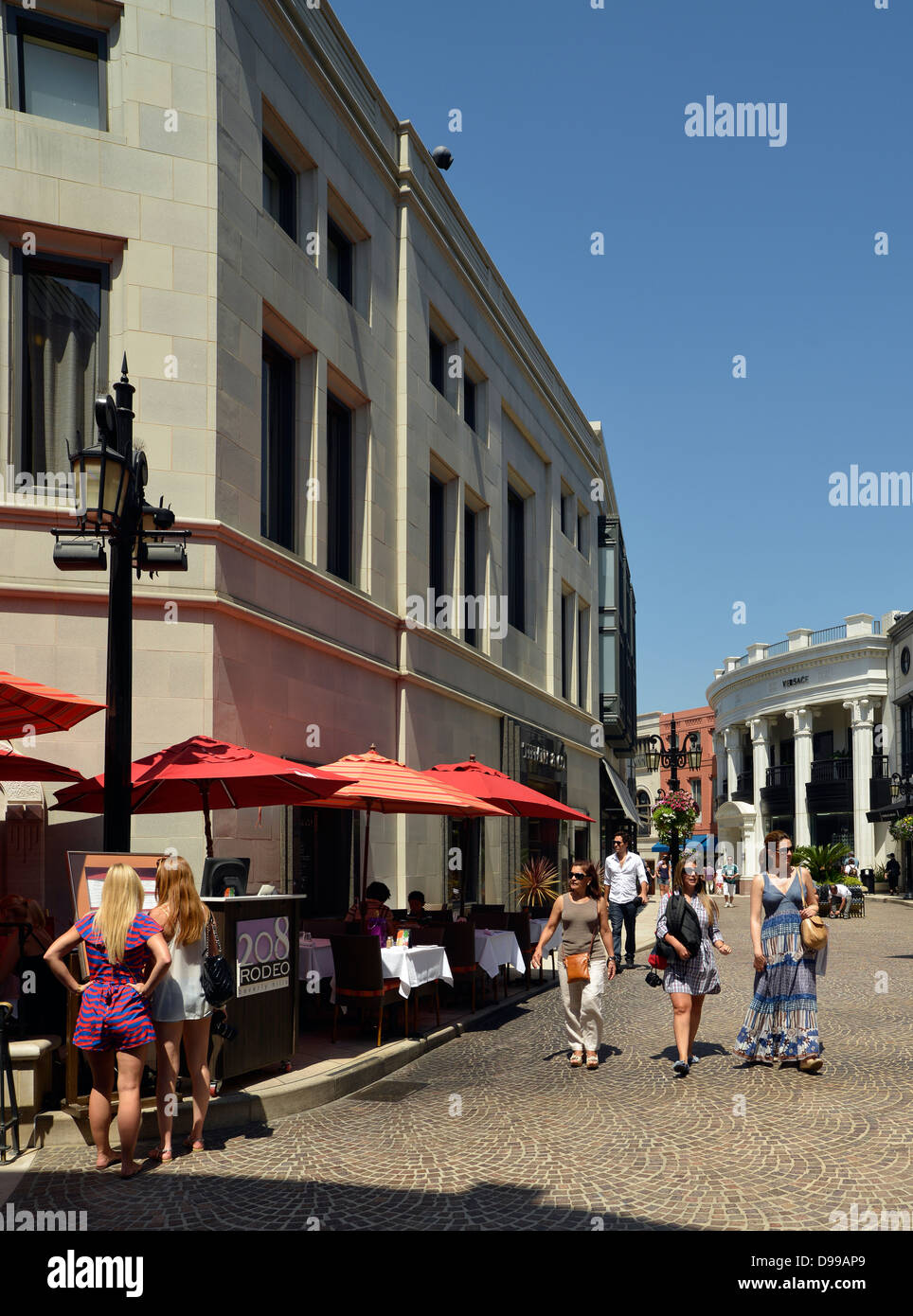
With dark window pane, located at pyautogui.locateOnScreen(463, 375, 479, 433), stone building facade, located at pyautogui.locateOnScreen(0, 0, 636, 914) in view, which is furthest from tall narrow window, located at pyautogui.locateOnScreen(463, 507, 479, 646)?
dark window pane, located at pyautogui.locateOnScreen(463, 375, 479, 433)

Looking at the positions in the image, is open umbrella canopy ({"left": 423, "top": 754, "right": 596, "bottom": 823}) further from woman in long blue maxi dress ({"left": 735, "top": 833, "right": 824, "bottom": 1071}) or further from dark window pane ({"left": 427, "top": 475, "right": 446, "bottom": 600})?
dark window pane ({"left": 427, "top": 475, "right": 446, "bottom": 600})

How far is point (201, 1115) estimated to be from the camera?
714 centimetres

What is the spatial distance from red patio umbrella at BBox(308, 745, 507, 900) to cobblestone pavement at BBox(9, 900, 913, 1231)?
2498 millimetres

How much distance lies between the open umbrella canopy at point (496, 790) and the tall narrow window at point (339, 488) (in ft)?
12.2

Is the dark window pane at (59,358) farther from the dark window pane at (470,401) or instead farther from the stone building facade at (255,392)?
the dark window pane at (470,401)

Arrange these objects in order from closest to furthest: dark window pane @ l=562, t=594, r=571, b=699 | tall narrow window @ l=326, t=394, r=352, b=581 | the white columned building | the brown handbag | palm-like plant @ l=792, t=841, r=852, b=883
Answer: the brown handbag, tall narrow window @ l=326, t=394, r=352, b=581, dark window pane @ l=562, t=594, r=571, b=699, palm-like plant @ l=792, t=841, r=852, b=883, the white columned building

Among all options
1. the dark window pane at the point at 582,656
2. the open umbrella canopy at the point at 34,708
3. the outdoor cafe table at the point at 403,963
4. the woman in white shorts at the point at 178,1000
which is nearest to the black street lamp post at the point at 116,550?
the open umbrella canopy at the point at 34,708

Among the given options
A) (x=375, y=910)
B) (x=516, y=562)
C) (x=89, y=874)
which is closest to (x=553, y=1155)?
(x=89, y=874)

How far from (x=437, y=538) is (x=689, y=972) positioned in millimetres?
13136

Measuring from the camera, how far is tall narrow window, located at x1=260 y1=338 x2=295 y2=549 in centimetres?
1495

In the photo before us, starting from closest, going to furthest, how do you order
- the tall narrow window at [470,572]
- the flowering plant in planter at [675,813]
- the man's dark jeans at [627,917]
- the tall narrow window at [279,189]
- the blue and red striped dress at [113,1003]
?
the blue and red striped dress at [113,1003] < the tall narrow window at [279,189] < the man's dark jeans at [627,917] < the tall narrow window at [470,572] < the flowering plant in planter at [675,813]

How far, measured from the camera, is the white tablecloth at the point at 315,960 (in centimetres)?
1116
